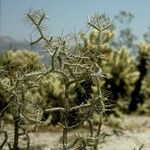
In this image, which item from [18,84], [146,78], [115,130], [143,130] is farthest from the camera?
[146,78]

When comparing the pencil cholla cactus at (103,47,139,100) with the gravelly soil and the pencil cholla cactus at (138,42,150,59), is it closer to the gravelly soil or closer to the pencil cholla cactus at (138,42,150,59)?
the pencil cholla cactus at (138,42,150,59)

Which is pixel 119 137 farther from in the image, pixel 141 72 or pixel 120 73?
pixel 141 72

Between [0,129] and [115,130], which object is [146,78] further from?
[0,129]

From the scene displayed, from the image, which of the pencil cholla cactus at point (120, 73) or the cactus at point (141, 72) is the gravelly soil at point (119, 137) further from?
the cactus at point (141, 72)

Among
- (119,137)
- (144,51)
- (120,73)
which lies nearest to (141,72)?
(144,51)

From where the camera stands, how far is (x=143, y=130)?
1356 cm

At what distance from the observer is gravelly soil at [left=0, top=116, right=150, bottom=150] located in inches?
402

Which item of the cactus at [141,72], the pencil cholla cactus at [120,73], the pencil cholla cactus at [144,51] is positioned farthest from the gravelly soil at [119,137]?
the pencil cholla cactus at [144,51]

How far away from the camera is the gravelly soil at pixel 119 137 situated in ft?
33.5

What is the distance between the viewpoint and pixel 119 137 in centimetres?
1171

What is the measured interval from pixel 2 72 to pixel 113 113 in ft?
33.7

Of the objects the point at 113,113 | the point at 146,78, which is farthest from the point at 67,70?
the point at 146,78

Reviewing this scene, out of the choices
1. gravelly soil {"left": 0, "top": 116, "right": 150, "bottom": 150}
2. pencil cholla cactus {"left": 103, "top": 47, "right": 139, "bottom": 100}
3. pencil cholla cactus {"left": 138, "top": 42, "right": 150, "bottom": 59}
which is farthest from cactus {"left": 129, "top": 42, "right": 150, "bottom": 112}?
gravelly soil {"left": 0, "top": 116, "right": 150, "bottom": 150}

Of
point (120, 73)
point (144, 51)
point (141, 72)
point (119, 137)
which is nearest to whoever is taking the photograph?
point (119, 137)
